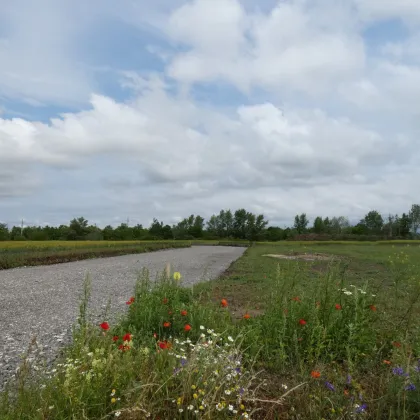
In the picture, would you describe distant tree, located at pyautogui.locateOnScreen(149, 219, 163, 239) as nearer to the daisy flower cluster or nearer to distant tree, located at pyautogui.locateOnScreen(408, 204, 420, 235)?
distant tree, located at pyautogui.locateOnScreen(408, 204, 420, 235)

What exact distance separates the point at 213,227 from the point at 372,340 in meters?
90.7

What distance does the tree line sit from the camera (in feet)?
218

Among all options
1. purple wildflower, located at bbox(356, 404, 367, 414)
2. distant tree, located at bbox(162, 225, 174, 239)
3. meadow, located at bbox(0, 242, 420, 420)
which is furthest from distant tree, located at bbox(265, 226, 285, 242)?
purple wildflower, located at bbox(356, 404, 367, 414)

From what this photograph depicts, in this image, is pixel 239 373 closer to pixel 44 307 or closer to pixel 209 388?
pixel 209 388

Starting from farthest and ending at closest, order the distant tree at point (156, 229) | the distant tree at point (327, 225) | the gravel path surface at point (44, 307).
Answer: the distant tree at point (327, 225)
the distant tree at point (156, 229)
the gravel path surface at point (44, 307)

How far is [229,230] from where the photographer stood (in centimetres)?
8819

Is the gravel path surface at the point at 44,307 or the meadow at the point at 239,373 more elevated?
the meadow at the point at 239,373

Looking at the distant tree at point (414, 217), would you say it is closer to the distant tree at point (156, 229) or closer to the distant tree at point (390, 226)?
the distant tree at point (390, 226)

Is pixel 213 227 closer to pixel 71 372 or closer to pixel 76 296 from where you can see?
pixel 76 296

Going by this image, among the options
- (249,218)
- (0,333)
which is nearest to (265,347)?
(0,333)

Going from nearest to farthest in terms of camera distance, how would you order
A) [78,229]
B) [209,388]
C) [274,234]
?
[209,388] → [78,229] → [274,234]

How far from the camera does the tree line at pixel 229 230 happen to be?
66.6m

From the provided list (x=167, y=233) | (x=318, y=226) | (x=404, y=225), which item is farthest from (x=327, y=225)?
(x=167, y=233)


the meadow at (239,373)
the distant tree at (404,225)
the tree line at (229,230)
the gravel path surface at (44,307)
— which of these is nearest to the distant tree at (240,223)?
the tree line at (229,230)
